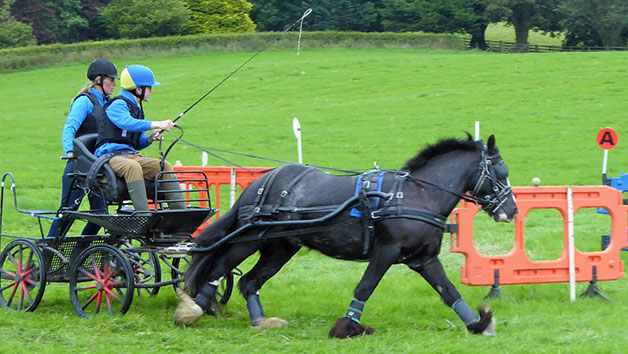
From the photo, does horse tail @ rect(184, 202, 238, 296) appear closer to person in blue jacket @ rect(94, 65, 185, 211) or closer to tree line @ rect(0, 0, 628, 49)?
person in blue jacket @ rect(94, 65, 185, 211)

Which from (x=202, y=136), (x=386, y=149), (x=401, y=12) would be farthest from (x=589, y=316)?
(x=401, y=12)

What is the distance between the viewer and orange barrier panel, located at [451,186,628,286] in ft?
26.9

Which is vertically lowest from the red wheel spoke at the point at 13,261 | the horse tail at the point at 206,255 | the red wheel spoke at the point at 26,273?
the red wheel spoke at the point at 26,273

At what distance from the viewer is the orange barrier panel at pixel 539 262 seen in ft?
26.9

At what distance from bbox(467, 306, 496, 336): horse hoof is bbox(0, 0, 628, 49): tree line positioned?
4414 cm

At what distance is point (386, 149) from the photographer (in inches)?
838

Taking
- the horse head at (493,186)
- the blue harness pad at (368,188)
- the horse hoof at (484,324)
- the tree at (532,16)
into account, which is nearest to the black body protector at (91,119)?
the blue harness pad at (368,188)

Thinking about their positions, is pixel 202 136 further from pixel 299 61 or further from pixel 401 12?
pixel 401 12

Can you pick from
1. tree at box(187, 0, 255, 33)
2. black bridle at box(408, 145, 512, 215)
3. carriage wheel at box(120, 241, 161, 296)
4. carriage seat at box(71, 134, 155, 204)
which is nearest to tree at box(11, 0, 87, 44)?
tree at box(187, 0, 255, 33)

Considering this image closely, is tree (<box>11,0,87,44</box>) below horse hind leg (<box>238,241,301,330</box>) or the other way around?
the other way around

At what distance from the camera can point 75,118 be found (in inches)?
331

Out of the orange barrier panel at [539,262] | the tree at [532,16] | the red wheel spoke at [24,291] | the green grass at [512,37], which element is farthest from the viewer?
the green grass at [512,37]

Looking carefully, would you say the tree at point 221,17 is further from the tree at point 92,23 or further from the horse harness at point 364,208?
the horse harness at point 364,208

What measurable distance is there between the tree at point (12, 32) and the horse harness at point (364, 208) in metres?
42.7
